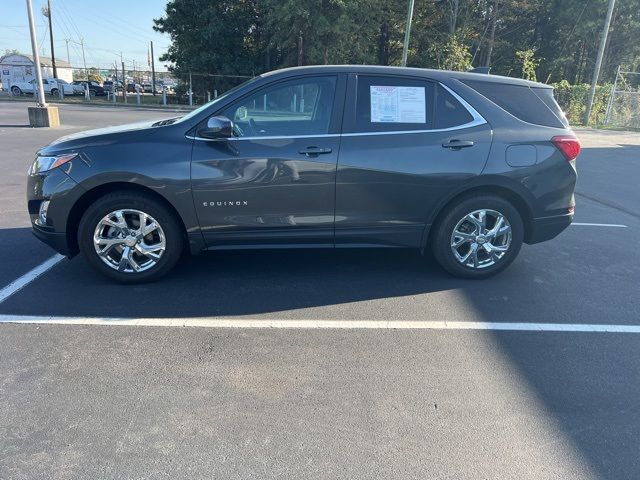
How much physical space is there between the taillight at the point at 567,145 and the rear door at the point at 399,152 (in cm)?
69

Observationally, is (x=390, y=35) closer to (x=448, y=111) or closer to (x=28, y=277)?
(x=448, y=111)

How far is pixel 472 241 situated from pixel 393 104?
145cm

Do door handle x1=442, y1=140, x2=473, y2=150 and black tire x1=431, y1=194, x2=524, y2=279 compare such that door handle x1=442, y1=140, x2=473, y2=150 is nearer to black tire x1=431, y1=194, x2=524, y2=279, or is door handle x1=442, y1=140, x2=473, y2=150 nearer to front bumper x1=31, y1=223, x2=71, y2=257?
black tire x1=431, y1=194, x2=524, y2=279

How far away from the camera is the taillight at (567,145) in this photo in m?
4.56

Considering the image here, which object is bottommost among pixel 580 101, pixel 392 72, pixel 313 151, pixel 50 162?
pixel 50 162

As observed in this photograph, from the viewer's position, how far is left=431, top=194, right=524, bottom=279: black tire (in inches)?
179

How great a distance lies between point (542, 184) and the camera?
455 centimetres

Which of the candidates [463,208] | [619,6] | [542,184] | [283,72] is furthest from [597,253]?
[619,6]

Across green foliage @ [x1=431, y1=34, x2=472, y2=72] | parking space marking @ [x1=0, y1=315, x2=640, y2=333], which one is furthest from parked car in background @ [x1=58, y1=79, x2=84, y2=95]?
parking space marking @ [x1=0, y1=315, x2=640, y2=333]

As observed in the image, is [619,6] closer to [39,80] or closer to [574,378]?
[39,80]

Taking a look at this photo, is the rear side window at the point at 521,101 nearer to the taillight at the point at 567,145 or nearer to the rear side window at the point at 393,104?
the taillight at the point at 567,145

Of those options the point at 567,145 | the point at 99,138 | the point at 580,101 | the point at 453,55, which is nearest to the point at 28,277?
the point at 99,138

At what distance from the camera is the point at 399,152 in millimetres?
4305

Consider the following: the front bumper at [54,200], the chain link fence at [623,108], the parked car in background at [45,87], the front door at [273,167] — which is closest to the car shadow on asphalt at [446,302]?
the front bumper at [54,200]
